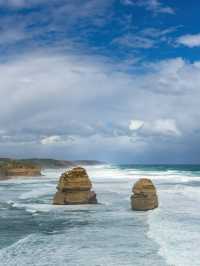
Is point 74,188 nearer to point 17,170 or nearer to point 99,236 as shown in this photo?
point 99,236

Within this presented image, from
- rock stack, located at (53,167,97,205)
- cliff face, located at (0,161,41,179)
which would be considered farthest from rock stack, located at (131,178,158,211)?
cliff face, located at (0,161,41,179)

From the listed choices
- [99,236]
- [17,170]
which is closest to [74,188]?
[99,236]

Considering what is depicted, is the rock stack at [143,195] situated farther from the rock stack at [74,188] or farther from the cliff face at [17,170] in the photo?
the cliff face at [17,170]

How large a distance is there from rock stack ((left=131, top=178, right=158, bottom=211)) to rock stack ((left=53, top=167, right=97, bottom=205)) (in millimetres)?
4177

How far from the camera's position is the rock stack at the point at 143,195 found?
2997 centimetres

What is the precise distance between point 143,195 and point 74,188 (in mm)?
5353

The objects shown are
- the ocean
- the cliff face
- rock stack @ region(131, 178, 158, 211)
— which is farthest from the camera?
the cliff face

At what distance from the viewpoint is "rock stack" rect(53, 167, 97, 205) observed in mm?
32594

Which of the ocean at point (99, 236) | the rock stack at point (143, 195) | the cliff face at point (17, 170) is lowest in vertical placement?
the ocean at point (99, 236)

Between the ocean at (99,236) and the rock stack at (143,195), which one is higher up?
the rock stack at (143,195)

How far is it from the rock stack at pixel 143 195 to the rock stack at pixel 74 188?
418 cm

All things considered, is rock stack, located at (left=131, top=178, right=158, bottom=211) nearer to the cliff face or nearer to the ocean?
the ocean

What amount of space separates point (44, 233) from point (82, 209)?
876 cm

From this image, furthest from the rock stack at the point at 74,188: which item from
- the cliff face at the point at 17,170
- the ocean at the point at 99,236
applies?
the cliff face at the point at 17,170
